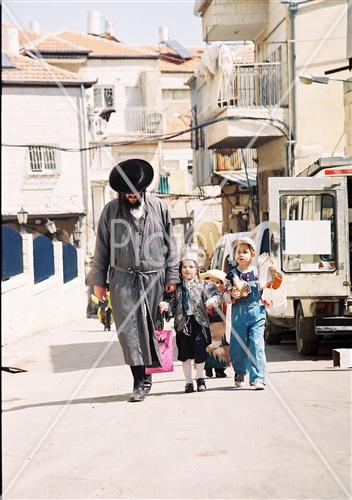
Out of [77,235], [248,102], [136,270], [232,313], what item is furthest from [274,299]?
[77,235]

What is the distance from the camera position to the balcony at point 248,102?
87.1ft

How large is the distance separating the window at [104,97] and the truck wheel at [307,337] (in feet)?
141

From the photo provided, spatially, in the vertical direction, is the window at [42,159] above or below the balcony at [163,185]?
above

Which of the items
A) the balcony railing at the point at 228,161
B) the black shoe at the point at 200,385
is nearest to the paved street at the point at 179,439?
the black shoe at the point at 200,385

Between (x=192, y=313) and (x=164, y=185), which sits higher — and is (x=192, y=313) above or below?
below

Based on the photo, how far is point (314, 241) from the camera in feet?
45.9

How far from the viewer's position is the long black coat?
31.9 ft

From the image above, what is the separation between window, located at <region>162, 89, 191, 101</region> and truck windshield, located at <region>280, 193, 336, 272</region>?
5025 cm

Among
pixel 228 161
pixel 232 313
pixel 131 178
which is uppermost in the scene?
pixel 228 161

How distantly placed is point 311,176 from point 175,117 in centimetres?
4754

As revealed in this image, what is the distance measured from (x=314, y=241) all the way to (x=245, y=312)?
389 centimetres

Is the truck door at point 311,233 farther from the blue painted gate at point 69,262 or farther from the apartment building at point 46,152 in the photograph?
the apartment building at point 46,152

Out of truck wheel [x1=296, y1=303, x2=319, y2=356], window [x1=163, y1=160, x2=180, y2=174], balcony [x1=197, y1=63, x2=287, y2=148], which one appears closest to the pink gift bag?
truck wheel [x1=296, y1=303, x2=319, y2=356]

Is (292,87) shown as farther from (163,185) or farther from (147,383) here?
(163,185)
